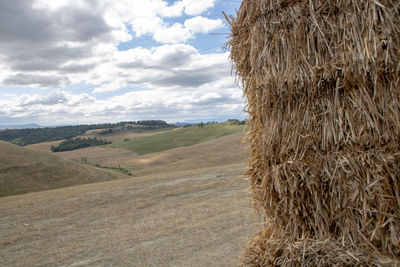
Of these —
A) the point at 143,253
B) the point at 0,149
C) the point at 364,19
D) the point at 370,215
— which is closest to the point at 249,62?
the point at 364,19

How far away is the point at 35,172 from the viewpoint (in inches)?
894

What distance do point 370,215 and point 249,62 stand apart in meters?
2.13

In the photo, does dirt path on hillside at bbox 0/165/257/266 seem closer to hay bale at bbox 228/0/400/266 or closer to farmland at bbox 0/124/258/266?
farmland at bbox 0/124/258/266

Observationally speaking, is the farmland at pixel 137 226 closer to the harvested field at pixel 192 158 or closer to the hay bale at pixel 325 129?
the hay bale at pixel 325 129

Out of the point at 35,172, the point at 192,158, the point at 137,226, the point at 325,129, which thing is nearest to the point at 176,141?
the point at 192,158

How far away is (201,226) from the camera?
24.8 feet

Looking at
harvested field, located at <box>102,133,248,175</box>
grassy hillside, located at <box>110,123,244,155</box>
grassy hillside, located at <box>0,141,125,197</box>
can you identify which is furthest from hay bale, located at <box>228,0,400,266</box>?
grassy hillside, located at <box>110,123,244,155</box>

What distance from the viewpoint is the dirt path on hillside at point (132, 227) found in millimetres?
5954

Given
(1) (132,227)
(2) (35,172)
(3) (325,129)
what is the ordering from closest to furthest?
(3) (325,129), (1) (132,227), (2) (35,172)

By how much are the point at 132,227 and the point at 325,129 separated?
663cm

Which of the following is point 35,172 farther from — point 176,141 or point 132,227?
point 176,141

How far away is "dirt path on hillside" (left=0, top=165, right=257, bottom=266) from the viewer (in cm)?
595

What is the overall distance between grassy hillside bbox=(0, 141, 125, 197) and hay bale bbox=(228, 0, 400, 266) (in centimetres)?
2018

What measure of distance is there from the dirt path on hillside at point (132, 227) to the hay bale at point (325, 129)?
8.73 ft
